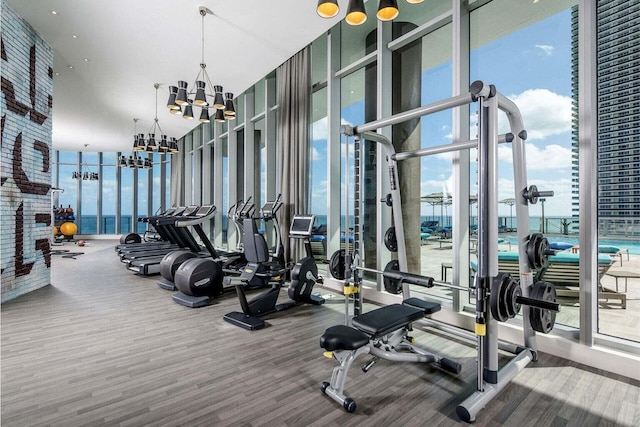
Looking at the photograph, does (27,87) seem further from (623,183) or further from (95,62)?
(623,183)

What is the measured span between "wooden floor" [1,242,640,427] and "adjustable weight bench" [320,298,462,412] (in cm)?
9

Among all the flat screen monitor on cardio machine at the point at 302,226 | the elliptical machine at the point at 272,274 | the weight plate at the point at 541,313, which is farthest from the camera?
the flat screen monitor on cardio machine at the point at 302,226

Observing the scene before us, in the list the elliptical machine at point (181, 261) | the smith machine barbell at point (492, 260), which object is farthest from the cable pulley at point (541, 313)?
the elliptical machine at point (181, 261)

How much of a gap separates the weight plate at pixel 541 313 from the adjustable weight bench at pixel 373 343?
2.16 feet

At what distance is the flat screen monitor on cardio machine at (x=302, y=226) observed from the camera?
459 cm

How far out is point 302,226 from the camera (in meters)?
4.70

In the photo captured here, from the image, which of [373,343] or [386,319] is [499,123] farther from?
[373,343]

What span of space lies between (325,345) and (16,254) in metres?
5.36

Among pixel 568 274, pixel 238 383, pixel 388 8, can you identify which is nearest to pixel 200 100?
pixel 388 8

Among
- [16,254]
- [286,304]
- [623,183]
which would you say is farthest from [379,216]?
[16,254]

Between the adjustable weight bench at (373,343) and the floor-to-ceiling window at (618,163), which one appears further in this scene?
the floor-to-ceiling window at (618,163)

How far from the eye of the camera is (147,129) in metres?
11.5

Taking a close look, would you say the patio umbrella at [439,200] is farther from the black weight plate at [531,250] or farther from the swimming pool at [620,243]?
the black weight plate at [531,250]

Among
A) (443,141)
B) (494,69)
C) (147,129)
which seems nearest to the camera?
(494,69)
